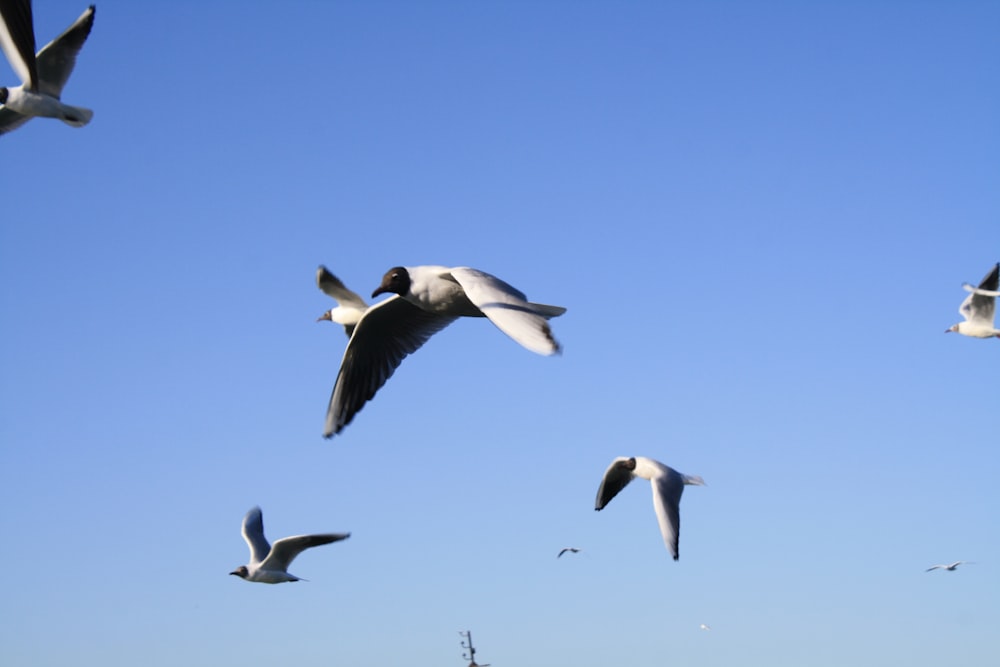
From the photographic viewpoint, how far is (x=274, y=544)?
1705cm

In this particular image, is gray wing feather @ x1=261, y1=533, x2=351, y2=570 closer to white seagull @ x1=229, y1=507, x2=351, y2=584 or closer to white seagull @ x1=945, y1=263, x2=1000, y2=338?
white seagull @ x1=229, y1=507, x2=351, y2=584

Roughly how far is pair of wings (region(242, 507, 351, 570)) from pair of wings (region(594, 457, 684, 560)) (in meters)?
3.77

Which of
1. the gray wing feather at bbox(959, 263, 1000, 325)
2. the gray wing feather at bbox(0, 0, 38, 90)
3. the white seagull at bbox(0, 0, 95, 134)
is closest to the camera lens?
the gray wing feather at bbox(0, 0, 38, 90)

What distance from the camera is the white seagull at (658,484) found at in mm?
15633

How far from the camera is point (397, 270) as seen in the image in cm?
1255

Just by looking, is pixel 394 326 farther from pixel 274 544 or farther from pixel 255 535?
pixel 255 535

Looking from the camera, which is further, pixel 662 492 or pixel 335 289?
pixel 335 289

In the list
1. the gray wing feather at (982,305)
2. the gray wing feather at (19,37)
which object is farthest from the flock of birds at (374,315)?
the gray wing feather at (982,305)

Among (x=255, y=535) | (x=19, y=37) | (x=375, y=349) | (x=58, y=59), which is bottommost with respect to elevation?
(x=255, y=535)

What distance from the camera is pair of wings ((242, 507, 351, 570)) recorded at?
54.5 feet

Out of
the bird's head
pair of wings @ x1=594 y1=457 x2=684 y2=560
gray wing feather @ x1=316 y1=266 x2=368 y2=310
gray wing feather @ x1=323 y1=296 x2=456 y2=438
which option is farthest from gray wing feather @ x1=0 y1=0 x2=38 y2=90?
gray wing feather @ x1=316 y1=266 x2=368 y2=310

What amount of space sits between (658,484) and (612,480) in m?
1.01

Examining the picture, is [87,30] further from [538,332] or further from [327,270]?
[538,332]

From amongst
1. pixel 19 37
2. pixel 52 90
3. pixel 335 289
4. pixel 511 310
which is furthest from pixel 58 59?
pixel 511 310
